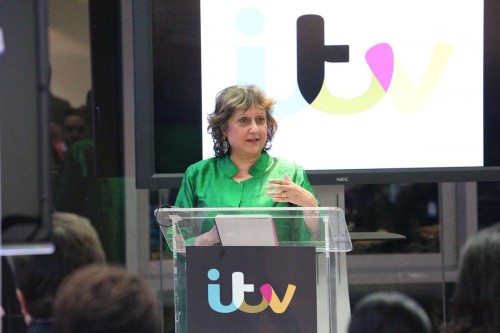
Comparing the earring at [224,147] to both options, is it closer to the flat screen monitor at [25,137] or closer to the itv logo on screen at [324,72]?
the itv logo on screen at [324,72]

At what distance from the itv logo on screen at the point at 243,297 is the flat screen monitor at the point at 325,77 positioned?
70.9 inches

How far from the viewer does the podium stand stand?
2.56m

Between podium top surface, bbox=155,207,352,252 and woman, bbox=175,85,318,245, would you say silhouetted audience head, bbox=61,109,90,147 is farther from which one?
podium top surface, bbox=155,207,352,252

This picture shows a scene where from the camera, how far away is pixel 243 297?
97.7 inches

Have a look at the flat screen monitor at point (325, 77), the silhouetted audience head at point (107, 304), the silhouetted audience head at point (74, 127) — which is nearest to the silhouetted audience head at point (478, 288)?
the flat screen monitor at point (325, 77)

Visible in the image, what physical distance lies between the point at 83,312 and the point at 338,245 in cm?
260

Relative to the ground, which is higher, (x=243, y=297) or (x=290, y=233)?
(x=290, y=233)

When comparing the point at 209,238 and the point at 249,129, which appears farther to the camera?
the point at 249,129

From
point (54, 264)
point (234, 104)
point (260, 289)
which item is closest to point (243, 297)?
point (260, 289)

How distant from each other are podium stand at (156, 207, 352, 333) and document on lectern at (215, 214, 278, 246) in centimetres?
2

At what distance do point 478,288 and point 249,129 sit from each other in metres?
2.13

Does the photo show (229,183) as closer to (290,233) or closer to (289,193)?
(289,193)

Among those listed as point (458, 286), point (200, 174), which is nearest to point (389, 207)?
point (458, 286)

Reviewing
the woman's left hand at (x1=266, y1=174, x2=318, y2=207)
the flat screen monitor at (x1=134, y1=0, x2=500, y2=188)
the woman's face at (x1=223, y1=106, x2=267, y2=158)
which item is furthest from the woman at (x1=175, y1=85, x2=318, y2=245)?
the flat screen monitor at (x1=134, y1=0, x2=500, y2=188)
